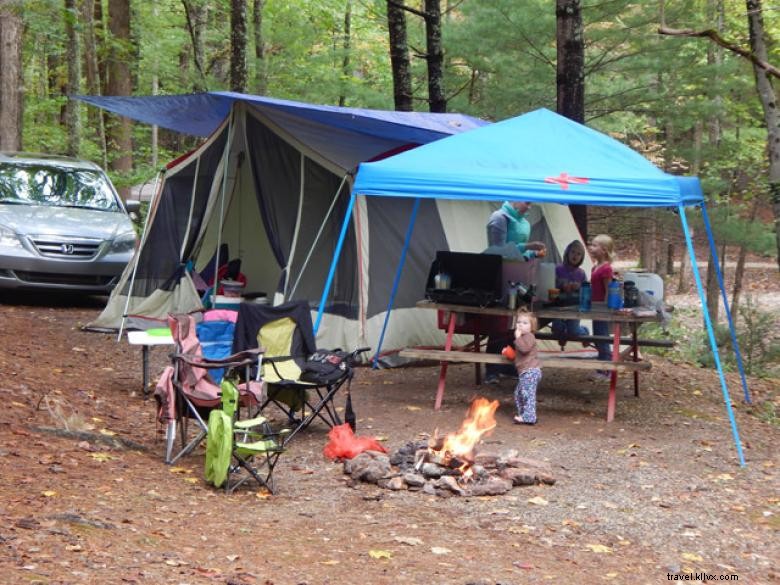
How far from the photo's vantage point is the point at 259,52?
733 inches

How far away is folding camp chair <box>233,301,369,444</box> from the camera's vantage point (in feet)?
21.5

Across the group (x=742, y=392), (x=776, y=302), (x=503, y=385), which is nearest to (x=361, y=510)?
(x=503, y=385)

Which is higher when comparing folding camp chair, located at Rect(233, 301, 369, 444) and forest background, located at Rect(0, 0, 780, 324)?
forest background, located at Rect(0, 0, 780, 324)

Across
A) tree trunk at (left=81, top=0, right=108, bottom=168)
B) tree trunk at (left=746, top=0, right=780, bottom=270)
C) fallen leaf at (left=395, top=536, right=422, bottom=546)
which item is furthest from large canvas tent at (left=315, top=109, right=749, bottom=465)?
tree trunk at (left=81, top=0, right=108, bottom=168)

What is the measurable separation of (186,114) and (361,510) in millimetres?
5839

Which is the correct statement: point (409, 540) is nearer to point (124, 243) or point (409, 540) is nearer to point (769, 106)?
point (124, 243)

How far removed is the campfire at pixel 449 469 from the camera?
5.48 m

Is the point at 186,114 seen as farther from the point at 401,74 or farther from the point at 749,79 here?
the point at 749,79

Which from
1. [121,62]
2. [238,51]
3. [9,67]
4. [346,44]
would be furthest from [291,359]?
[346,44]

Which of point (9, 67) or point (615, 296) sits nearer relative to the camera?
point (615, 296)

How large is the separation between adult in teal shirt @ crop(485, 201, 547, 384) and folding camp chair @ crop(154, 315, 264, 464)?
265 centimetres

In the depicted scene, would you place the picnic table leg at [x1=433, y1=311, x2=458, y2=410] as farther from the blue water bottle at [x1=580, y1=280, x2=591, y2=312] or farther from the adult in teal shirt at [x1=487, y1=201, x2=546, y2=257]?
the adult in teal shirt at [x1=487, y1=201, x2=546, y2=257]

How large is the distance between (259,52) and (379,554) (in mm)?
15476

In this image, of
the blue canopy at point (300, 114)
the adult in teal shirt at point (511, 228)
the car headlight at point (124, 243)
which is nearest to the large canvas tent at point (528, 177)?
the adult in teal shirt at point (511, 228)
